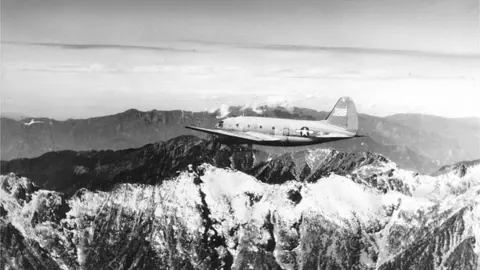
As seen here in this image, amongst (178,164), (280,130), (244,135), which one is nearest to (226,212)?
(178,164)

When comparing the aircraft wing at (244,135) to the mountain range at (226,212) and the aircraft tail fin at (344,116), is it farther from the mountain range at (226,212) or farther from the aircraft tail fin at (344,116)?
the aircraft tail fin at (344,116)

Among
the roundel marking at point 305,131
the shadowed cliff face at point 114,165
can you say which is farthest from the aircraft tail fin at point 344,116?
the shadowed cliff face at point 114,165

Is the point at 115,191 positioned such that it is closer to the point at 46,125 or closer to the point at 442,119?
the point at 46,125

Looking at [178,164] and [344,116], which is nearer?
[344,116]

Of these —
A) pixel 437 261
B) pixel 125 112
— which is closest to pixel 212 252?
pixel 125 112

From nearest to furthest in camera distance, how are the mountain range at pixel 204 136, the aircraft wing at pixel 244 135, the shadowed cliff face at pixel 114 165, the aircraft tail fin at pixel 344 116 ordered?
the aircraft wing at pixel 244 135 → the aircraft tail fin at pixel 344 116 → the mountain range at pixel 204 136 → the shadowed cliff face at pixel 114 165

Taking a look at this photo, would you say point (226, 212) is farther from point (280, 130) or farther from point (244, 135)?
point (280, 130)

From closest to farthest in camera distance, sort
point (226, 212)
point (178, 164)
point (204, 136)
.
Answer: point (204, 136), point (178, 164), point (226, 212)
